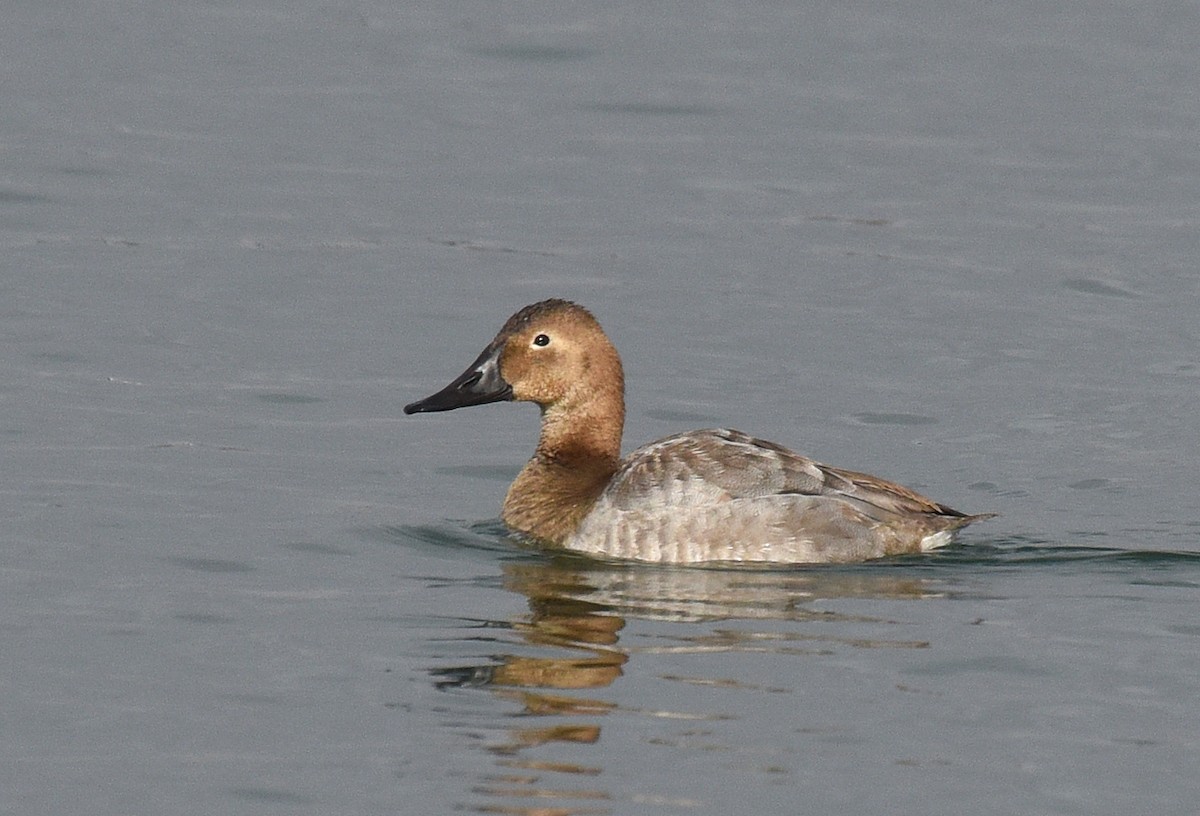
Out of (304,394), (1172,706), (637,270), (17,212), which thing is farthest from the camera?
(17,212)

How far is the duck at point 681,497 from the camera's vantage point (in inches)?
423

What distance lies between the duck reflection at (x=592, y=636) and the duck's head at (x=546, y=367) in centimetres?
105

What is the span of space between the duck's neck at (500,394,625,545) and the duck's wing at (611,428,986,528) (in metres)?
0.33

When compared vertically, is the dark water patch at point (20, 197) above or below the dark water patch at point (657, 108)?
below

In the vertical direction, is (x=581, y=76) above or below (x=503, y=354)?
above

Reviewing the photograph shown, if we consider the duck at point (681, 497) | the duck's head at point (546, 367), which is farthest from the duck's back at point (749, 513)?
the duck's head at point (546, 367)

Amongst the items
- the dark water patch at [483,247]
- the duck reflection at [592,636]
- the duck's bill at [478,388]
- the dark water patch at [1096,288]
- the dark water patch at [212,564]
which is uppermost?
the dark water patch at [483,247]

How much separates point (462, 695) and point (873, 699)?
150cm

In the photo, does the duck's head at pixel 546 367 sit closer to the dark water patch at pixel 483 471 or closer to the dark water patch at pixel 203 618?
the dark water patch at pixel 483 471

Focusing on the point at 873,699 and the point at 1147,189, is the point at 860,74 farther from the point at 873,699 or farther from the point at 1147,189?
the point at 873,699

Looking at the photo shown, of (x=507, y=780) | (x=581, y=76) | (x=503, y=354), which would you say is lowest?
(x=507, y=780)

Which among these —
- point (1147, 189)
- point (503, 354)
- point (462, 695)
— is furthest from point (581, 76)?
point (462, 695)

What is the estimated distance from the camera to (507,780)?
772 centimetres

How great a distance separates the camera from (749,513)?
10.7 meters
